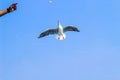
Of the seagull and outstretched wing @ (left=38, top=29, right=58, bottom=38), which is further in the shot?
outstretched wing @ (left=38, top=29, right=58, bottom=38)

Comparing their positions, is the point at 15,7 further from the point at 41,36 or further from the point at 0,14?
the point at 41,36

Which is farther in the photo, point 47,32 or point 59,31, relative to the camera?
point 47,32

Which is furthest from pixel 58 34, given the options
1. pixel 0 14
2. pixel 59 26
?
pixel 0 14

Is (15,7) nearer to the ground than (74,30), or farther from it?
nearer to the ground

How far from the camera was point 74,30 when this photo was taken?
43625 mm

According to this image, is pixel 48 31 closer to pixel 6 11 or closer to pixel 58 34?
pixel 58 34

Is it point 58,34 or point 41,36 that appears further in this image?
point 41,36

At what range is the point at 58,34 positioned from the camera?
138 feet

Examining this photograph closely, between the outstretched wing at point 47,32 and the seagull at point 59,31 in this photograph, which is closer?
the seagull at point 59,31

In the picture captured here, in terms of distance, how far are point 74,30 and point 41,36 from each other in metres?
4.23

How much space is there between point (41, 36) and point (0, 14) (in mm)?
11154

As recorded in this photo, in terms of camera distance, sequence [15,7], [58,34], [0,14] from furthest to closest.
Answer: [58,34] → [0,14] → [15,7]

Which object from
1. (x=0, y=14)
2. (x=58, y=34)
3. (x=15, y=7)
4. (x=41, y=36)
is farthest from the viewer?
(x=41, y=36)

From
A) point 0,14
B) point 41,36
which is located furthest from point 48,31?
point 0,14
